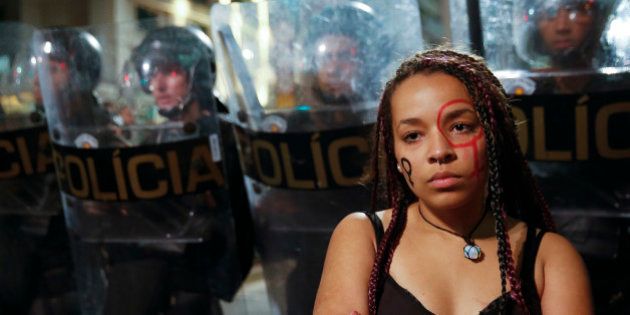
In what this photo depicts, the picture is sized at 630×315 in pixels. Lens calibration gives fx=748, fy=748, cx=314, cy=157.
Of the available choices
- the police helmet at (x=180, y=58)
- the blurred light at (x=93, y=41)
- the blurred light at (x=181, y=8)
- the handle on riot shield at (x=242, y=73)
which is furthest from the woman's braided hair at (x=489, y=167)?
the blurred light at (x=181, y=8)

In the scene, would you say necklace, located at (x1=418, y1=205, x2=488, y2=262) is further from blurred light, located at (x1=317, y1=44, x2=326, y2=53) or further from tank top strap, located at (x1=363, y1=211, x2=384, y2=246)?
blurred light, located at (x1=317, y1=44, x2=326, y2=53)

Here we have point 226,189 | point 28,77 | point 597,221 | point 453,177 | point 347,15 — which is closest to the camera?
point 453,177

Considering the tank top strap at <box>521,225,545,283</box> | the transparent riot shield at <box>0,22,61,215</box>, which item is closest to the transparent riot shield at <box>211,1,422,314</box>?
the tank top strap at <box>521,225,545,283</box>

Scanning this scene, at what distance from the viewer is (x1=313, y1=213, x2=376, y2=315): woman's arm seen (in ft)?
4.65

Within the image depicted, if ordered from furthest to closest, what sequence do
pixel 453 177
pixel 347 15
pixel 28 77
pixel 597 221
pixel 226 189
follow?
pixel 28 77 → pixel 226 189 → pixel 347 15 → pixel 597 221 → pixel 453 177

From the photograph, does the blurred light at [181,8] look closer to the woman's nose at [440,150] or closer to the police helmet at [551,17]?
the police helmet at [551,17]

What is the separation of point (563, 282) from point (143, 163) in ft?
5.22

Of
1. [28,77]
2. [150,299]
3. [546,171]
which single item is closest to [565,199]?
[546,171]

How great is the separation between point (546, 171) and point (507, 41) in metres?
0.38

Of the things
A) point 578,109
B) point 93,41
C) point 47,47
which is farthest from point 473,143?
point 47,47

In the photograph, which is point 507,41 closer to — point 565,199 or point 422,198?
point 565,199

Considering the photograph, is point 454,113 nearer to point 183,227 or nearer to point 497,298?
point 497,298

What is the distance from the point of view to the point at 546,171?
211 centimetres

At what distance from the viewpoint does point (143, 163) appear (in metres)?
2.56
